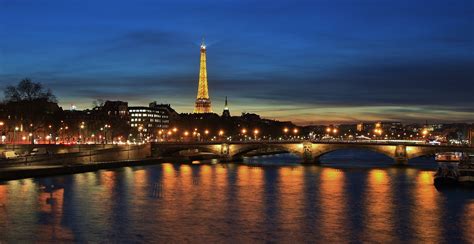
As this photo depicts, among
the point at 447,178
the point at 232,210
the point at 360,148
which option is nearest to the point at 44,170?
the point at 232,210

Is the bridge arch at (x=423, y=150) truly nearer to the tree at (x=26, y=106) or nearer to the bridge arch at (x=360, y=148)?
the bridge arch at (x=360, y=148)

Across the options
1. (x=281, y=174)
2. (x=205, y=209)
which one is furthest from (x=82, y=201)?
(x=281, y=174)

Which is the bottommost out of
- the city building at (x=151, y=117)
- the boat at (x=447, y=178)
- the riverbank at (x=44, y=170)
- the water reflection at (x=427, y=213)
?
the water reflection at (x=427, y=213)

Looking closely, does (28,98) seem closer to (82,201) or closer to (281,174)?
(281,174)

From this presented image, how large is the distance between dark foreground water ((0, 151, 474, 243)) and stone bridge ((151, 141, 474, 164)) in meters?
22.4

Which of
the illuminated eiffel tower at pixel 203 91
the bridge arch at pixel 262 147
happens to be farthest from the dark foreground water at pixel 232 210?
the illuminated eiffel tower at pixel 203 91

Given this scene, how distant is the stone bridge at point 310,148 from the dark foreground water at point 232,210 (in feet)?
73.4

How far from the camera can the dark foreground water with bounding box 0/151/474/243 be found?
83.3 feet

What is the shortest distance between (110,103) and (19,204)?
407 ft

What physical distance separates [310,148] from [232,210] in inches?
1840

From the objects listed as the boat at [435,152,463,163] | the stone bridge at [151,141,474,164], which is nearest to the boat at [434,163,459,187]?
the stone bridge at [151,141,474,164]

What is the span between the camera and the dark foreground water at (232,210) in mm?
25391

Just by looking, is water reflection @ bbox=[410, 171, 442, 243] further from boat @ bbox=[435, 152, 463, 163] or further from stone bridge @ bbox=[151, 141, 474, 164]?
boat @ bbox=[435, 152, 463, 163]

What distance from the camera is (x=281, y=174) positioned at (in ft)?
186
